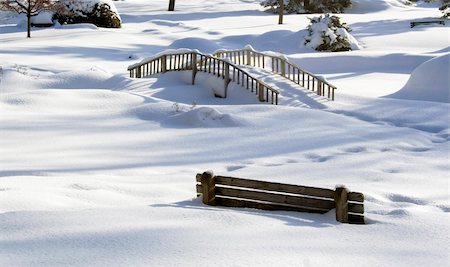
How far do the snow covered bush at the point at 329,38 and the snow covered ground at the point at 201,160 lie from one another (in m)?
3.07

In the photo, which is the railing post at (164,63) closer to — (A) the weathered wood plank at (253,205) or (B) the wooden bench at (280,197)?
(B) the wooden bench at (280,197)

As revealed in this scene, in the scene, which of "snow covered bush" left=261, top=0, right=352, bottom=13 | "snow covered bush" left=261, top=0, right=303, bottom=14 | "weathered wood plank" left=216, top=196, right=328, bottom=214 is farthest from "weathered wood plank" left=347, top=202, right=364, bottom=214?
"snow covered bush" left=261, top=0, right=352, bottom=13

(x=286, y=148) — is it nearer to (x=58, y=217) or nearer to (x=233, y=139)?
(x=233, y=139)

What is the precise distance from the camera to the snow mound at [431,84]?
19.0 m

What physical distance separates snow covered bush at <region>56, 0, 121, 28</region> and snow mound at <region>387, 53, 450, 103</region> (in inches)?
812

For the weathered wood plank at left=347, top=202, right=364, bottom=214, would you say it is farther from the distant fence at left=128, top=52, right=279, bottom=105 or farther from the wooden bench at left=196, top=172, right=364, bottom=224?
the distant fence at left=128, top=52, right=279, bottom=105

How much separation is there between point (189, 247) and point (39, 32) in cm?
2998

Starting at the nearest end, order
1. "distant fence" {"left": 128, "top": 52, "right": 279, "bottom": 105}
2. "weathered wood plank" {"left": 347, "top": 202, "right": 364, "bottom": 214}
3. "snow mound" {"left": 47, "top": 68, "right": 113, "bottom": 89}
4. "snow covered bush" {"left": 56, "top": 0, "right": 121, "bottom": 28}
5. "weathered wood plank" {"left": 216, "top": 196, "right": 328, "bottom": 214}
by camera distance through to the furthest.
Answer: "weathered wood plank" {"left": 347, "top": 202, "right": 364, "bottom": 214} < "weathered wood plank" {"left": 216, "top": 196, "right": 328, "bottom": 214} < "distant fence" {"left": 128, "top": 52, "right": 279, "bottom": 105} < "snow mound" {"left": 47, "top": 68, "right": 113, "bottom": 89} < "snow covered bush" {"left": 56, "top": 0, "right": 121, "bottom": 28}

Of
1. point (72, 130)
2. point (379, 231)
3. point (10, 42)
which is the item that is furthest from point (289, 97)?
→ point (10, 42)

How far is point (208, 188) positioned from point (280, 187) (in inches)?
38.5

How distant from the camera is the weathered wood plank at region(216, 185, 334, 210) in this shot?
7871 millimetres

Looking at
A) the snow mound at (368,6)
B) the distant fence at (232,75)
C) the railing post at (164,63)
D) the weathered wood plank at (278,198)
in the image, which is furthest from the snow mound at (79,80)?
the snow mound at (368,6)

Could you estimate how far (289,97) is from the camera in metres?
19.2

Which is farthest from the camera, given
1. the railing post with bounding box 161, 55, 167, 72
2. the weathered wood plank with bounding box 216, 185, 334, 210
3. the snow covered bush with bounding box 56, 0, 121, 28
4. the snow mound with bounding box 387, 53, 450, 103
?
the snow covered bush with bounding box 56, 0, 121, 28
